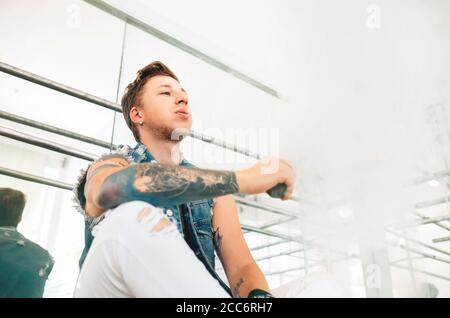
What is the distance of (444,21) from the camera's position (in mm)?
1709

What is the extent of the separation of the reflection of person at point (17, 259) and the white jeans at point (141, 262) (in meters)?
0.78

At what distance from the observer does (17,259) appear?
1.25 metres

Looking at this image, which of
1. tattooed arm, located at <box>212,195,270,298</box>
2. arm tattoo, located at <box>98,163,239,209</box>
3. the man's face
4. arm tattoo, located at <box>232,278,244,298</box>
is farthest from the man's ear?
arm tattoo, located at <box>232,278,244,298</box>

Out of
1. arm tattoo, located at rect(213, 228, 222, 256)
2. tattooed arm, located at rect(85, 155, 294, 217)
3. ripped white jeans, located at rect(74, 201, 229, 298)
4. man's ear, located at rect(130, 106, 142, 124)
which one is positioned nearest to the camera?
ripped white jeans, located at rect(74, 201, 229, 298)

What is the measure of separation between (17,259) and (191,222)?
84 cm

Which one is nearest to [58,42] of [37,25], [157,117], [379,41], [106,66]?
[37,25]

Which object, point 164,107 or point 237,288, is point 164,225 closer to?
point 237,288

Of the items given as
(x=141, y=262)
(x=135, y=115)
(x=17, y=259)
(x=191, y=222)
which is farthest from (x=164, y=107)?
(x=17, y=259)

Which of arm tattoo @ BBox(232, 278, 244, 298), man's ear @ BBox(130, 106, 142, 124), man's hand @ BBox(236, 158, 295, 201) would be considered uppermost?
man's ear @ BBox(130, 106, 142, 124)

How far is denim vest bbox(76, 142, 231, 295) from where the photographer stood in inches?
32.4

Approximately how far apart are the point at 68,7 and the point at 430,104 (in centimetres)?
210

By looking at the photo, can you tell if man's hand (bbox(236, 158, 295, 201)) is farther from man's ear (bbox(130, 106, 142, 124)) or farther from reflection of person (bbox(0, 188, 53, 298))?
reflection of person (bbox(0, 188, 53, 298))

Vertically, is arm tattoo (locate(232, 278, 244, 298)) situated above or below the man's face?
below

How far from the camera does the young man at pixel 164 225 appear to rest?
0.53 meters
